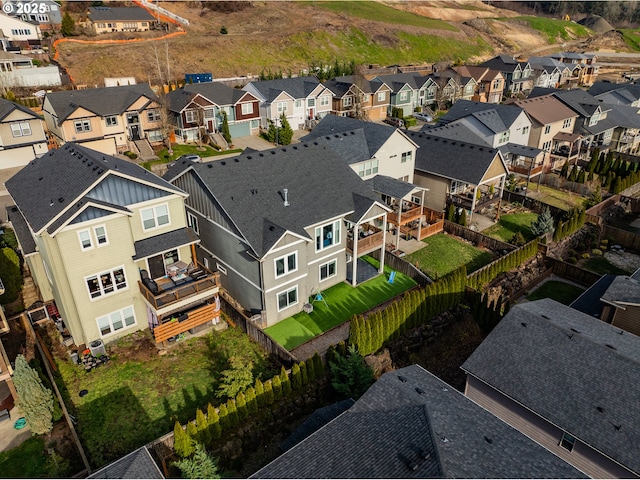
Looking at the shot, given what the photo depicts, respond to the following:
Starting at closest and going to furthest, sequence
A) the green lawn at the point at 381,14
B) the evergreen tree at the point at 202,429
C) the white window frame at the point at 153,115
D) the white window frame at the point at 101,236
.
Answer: the evergreen tree at the point at 202,429 < the white window frame at the point at 101,236 < the white window frame at the point at 153,115 < the green lawn at the point at 381,14

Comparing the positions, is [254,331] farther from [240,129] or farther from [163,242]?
[240,129]

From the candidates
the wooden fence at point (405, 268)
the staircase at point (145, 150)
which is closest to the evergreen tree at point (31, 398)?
the wooden fence at point (405, 268)

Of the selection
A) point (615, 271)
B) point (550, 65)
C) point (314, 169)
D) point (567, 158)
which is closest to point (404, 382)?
point (314, 169)

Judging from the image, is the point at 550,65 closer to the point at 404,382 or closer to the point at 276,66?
the point at 276,66

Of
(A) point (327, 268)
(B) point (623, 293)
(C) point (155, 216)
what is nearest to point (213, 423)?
(C) point (155, 216)

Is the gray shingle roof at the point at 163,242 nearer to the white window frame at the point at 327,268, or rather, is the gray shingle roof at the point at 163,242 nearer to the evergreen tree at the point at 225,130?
the white window frame at the point at 327,268
